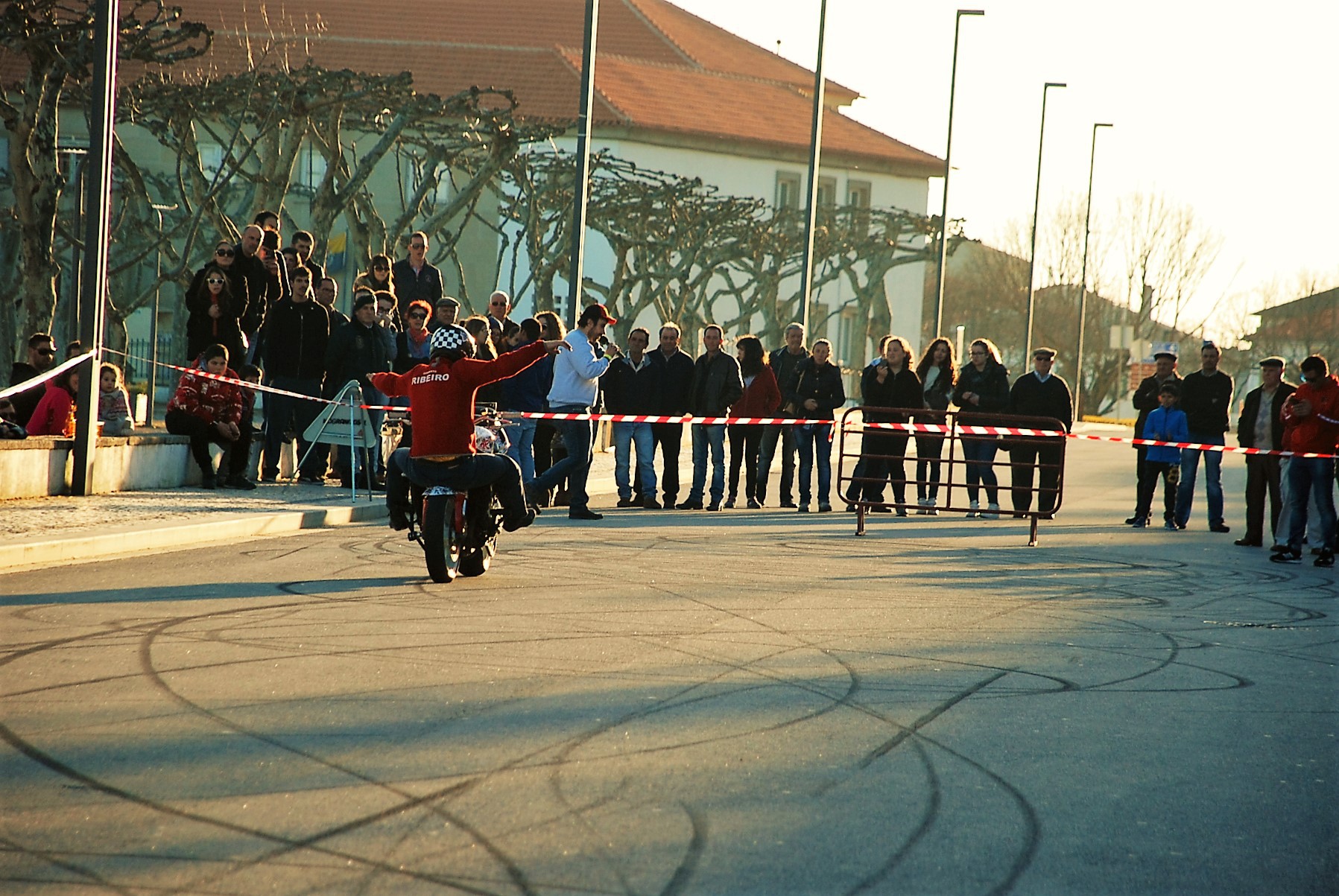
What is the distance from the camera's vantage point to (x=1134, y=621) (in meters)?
11.1

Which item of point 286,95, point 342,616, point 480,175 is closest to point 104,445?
point 342,616

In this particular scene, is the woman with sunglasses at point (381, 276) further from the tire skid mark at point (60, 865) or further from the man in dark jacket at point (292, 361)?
the tire skid mark at point (60, 865)

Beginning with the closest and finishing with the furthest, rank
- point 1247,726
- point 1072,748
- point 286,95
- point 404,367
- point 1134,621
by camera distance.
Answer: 1. point 1072,748
2. point 1247,726
3. point 1134,621
4. point 404,367
5. point 286,95

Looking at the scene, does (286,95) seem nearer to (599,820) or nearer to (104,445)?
(104,445)

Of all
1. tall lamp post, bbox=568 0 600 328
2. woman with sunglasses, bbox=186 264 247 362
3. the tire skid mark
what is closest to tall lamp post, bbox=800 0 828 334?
tall lamp post, bbox=568 0 600 328

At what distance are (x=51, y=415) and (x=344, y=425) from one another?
2.69m

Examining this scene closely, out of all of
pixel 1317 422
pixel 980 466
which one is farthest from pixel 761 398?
pixel 1317 422

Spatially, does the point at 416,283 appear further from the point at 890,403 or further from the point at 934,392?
the point at 934,392

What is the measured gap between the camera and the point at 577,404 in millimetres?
17578

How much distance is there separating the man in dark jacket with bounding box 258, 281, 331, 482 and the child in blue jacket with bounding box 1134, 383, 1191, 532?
29.7 feet

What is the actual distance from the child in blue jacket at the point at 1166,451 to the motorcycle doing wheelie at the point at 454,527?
9918 mm

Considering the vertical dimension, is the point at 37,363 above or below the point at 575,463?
above

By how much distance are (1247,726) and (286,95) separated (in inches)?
869

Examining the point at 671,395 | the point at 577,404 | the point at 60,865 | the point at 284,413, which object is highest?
the point at 671,395
